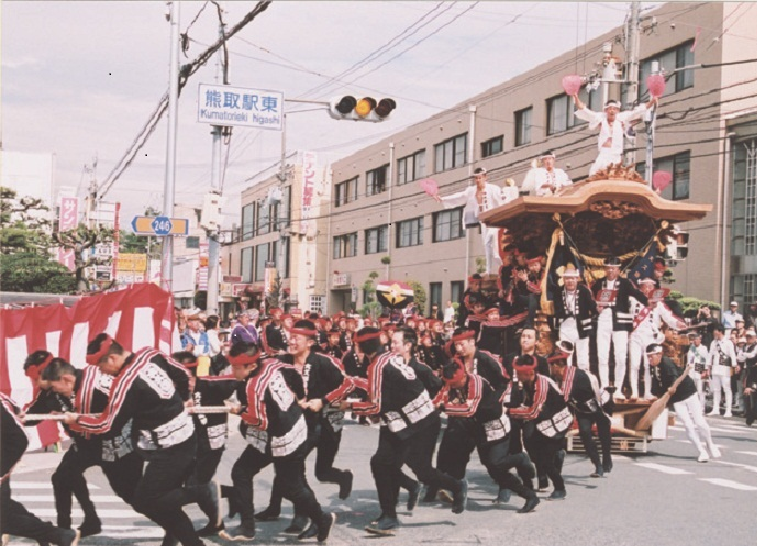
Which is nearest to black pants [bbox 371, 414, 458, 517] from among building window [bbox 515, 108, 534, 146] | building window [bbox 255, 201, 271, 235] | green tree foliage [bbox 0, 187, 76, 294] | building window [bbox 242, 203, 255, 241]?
green tree foliage [bbox 0, 187, 76, 294]

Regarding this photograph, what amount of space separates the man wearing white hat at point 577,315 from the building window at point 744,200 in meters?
13.2

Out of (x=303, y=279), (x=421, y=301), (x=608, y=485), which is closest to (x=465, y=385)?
(x=608, y=485)

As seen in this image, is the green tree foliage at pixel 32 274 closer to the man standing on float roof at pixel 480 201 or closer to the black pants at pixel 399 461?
the man standing on float roof at pixel 480 201

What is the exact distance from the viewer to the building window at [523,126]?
3372 cm

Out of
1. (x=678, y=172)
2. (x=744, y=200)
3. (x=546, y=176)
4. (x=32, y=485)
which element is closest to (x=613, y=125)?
(x=546, y=176)

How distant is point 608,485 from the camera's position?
1016 centimetres

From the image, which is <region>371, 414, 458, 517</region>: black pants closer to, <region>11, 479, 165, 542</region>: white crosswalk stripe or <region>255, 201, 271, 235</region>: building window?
<region>11, 479, 165, 542</region>: white crosswalk stripe

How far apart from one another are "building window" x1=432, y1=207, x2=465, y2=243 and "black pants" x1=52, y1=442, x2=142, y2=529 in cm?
3164

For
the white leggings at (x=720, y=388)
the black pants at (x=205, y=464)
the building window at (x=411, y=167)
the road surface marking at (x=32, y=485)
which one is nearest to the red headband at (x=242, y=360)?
the black pants at (x=205, y=464)

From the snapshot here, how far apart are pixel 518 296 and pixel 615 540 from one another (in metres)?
6.98

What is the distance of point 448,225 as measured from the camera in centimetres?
3981

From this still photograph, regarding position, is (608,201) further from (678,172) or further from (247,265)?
(247,265)

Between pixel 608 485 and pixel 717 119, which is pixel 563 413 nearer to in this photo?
pixel 608 485

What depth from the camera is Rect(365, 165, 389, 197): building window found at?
4747 centimetres
